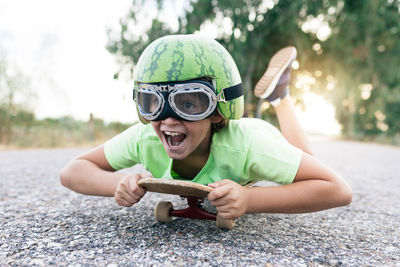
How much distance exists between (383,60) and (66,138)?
11.8m

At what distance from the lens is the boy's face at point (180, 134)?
1.68 meters

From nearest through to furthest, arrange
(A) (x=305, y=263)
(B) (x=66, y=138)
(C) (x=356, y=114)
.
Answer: (A) (x=305, y=263)
(B) (x=66, y=138)
(C) (x=356, y=114)

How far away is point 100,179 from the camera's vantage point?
1.95 m

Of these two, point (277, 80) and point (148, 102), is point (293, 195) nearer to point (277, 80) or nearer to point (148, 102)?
point (148, 102)

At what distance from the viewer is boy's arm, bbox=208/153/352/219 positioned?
1621 millimetres

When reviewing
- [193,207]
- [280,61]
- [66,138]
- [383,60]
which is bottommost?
[66,138]

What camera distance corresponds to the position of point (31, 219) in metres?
2.18

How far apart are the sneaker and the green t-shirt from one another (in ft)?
3.25

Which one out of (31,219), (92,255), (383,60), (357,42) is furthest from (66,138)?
(383,60)

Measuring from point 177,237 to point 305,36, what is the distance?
37.8 ft

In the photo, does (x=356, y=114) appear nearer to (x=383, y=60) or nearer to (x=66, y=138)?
(x=383, y=60)

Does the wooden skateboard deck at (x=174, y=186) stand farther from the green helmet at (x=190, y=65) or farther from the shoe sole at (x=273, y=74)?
the shoe sole at (x=273, y=74)

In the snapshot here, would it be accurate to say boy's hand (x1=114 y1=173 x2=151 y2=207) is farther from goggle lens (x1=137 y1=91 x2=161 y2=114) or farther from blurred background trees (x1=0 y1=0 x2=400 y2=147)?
blurred background trees (x1=0 y1=0 x2=400 y2=147)

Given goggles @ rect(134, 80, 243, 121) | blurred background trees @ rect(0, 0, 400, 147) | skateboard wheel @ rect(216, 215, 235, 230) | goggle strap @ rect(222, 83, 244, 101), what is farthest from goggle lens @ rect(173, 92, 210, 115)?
blurred background trees @ rect(0, 0, 400, 147)
